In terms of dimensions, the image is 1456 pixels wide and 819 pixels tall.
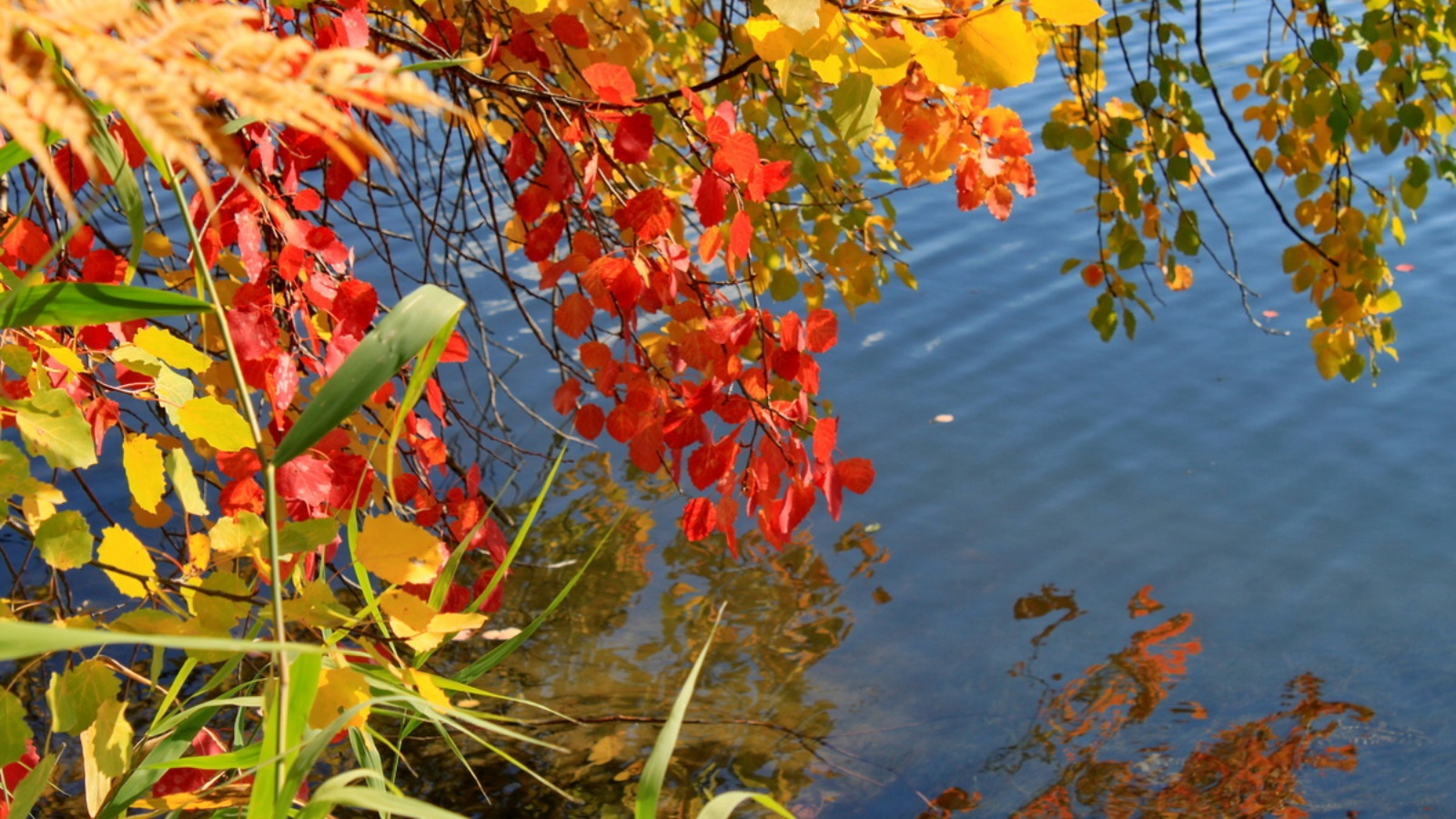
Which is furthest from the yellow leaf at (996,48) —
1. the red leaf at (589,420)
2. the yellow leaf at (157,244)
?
the yellow leaf at (157,244)

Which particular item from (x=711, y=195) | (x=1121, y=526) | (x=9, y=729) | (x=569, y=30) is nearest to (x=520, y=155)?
(x=569, y=30)

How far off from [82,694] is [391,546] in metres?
0.25

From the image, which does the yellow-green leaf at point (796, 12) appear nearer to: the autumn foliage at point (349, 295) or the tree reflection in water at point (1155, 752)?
the autumn foliage at point (349, 295)

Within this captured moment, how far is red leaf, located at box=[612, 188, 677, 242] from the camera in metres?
1.24

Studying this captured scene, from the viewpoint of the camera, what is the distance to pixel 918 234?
5.39 metres

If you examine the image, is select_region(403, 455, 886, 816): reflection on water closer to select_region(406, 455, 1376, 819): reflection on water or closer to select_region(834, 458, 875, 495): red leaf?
select_region(406, 455, 1376, 819): reflection on water

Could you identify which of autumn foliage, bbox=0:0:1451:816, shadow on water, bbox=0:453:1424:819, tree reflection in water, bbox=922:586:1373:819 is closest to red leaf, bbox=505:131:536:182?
autumn foliage, bbox=0:0:1451:816

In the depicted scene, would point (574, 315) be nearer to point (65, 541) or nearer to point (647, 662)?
point (65, 541)

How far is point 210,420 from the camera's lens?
2.90 ft

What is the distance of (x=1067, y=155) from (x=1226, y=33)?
2092 millimetres

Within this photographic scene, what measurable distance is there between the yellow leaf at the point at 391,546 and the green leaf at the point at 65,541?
0.61 feet

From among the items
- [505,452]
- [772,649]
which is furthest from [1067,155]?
[772,649]

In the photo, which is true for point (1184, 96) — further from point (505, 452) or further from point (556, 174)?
point (505, 452)

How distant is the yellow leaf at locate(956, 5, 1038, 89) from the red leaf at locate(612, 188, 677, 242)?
41 cm
